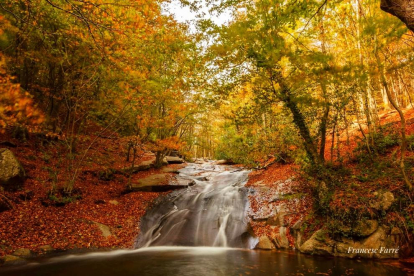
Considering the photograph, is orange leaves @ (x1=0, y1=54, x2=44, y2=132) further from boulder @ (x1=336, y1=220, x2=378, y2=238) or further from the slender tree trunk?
boulder @ (x1=336, y1=220, x2=378, y2=238)

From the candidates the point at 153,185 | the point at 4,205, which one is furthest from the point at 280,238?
the point at 4,205

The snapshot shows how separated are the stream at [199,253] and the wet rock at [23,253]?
512 millimetres

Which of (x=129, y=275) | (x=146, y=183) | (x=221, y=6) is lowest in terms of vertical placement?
(x=129, y=275)

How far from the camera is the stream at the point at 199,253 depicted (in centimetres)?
614

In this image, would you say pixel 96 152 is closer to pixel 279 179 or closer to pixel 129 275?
pixel 129 275

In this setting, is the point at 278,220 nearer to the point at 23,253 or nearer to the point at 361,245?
the point at 361,245

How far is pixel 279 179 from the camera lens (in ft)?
Answer: 42.9

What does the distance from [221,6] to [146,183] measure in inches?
395

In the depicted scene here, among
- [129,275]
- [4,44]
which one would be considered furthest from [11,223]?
[4,44]

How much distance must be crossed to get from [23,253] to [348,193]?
10.2 meters

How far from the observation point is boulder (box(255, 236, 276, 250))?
8461mm

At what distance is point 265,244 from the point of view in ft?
28.1

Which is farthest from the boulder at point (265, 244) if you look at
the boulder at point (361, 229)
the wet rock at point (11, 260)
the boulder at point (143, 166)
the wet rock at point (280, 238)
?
the boulder at point (143, 166)

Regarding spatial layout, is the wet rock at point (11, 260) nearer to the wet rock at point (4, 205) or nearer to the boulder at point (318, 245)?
the wet rock at point (4, 205)
